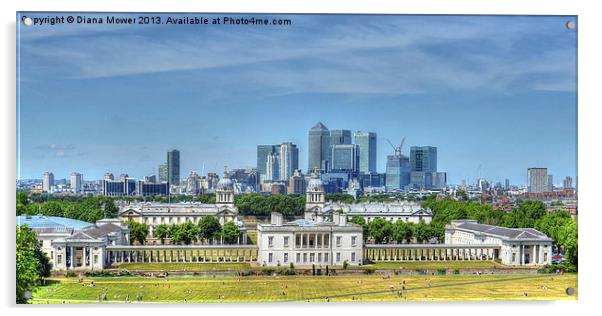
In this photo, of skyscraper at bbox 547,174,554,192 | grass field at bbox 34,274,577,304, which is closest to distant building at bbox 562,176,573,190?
skyscraper at bbox 547,174,554,192

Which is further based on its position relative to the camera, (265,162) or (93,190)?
(265,162)

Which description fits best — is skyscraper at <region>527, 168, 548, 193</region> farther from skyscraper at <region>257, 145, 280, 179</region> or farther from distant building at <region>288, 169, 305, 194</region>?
distant building at <region>288, 169, 305, 194</region>

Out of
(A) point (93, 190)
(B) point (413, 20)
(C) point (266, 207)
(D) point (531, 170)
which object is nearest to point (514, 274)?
(D) point (531, 170)

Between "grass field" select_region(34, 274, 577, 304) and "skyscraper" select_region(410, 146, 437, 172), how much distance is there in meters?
3.74

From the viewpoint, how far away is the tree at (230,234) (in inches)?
1300

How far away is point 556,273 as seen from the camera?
2458 centimetres

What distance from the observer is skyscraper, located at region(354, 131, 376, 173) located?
27.4 meters

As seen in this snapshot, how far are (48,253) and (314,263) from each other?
776 centimetres

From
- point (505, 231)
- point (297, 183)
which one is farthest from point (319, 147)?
point (297, 183)

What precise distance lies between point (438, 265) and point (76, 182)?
1080cm

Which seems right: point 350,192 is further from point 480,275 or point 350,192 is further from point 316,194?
point 480,275

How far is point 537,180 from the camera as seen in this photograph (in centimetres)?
2592

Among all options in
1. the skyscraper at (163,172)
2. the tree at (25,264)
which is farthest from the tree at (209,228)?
the tree at (25,264)

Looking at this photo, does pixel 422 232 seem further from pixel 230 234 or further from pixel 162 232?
pixel 162 232
